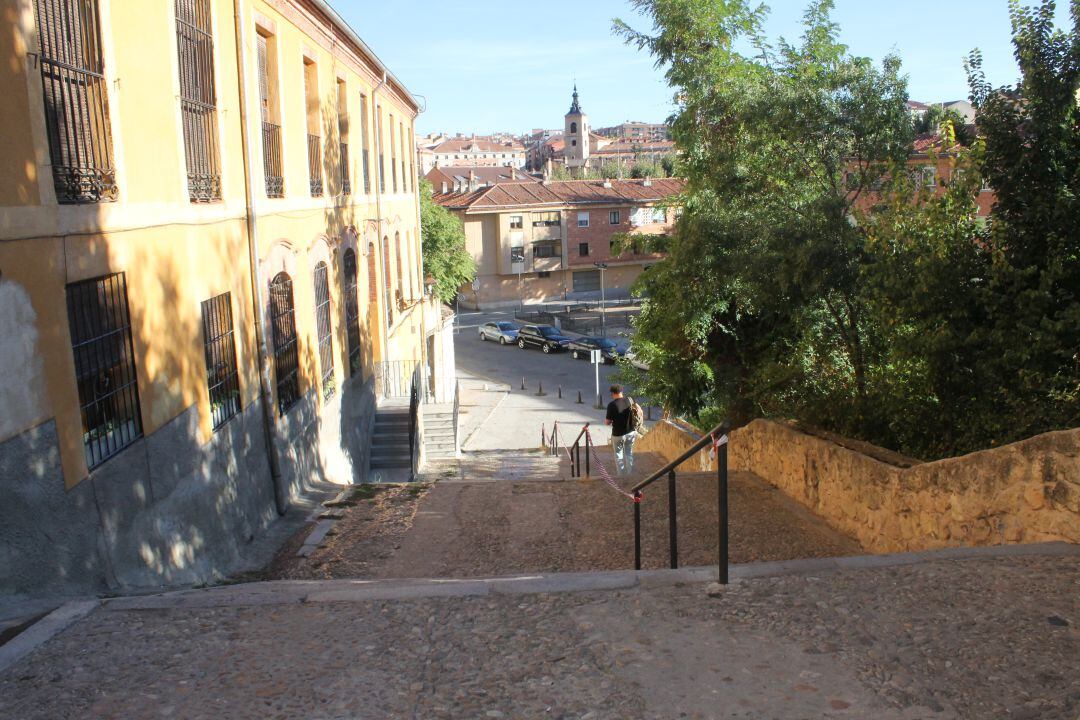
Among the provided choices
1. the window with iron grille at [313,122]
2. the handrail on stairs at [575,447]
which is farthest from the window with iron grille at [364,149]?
the handrail on stairs at [575,447]

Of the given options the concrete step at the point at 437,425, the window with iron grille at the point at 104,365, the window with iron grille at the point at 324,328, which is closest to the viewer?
the window with iron grille at the point at 104,365

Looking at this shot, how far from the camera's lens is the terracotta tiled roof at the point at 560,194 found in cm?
5784

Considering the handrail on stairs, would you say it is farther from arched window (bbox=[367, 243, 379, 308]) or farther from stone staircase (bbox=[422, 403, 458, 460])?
arched window (bbox=[367, 243, 379, 308])

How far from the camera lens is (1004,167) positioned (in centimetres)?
705

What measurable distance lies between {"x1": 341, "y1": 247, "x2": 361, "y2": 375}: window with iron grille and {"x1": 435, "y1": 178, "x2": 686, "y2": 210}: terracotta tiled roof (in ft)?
135

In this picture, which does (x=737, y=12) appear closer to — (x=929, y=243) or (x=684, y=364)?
(x=684, y=364)

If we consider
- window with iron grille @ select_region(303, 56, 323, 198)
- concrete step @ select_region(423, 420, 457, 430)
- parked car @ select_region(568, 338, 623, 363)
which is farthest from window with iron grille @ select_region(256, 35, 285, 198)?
parked car @ select_region(568, 338, 623, 363)

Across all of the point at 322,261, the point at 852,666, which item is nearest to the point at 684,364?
the point at 322,261

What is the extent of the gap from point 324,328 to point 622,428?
15.4ft

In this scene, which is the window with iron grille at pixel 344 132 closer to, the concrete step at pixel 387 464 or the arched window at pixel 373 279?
the arched window at pixel 373 279

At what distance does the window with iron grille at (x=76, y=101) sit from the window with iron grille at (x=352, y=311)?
8726 millimetres

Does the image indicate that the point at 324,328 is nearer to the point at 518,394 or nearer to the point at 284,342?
the point at 284,342

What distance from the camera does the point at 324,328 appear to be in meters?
13.8

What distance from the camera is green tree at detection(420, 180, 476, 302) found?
39.2 metres
